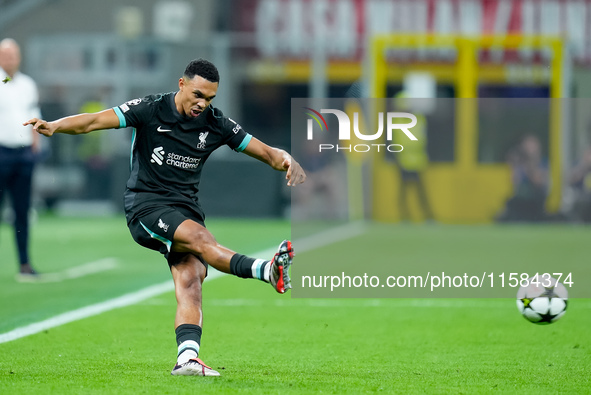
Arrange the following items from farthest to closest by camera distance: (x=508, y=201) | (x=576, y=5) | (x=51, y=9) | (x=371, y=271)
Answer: (x=51, y=9) < (x=576, y=5) < (x=508, y=201) < (x=371, y=271)

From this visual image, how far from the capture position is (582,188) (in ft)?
62.0

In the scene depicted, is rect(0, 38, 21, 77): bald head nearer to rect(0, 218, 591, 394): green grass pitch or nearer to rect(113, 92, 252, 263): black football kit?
rect(0, 218, 591, 394): green grass pitch

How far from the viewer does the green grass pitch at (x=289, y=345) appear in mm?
5641

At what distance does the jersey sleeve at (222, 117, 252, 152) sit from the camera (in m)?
6.25

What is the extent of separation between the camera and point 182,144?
612 cm

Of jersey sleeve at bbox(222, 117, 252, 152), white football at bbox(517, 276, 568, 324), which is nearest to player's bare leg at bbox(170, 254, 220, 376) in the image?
jersey sleeve at bbox(222, 117, 252, 152)

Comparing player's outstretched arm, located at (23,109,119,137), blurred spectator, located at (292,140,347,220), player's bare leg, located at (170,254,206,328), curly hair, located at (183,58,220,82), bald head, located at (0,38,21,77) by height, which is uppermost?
curly hair, located at (183,58,220,82)

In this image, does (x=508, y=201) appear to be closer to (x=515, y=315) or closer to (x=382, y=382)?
(x=515, y=315)

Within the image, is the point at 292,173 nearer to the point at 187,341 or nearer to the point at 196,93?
the point at 196,93

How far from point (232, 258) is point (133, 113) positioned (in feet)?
3.40

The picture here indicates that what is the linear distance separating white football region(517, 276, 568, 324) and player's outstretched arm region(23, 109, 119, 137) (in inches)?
128

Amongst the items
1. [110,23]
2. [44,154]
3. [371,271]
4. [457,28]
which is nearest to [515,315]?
[371,271]

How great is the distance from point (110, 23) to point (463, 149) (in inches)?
404

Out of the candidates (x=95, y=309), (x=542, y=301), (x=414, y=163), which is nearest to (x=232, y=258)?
(x=542, y=301)
